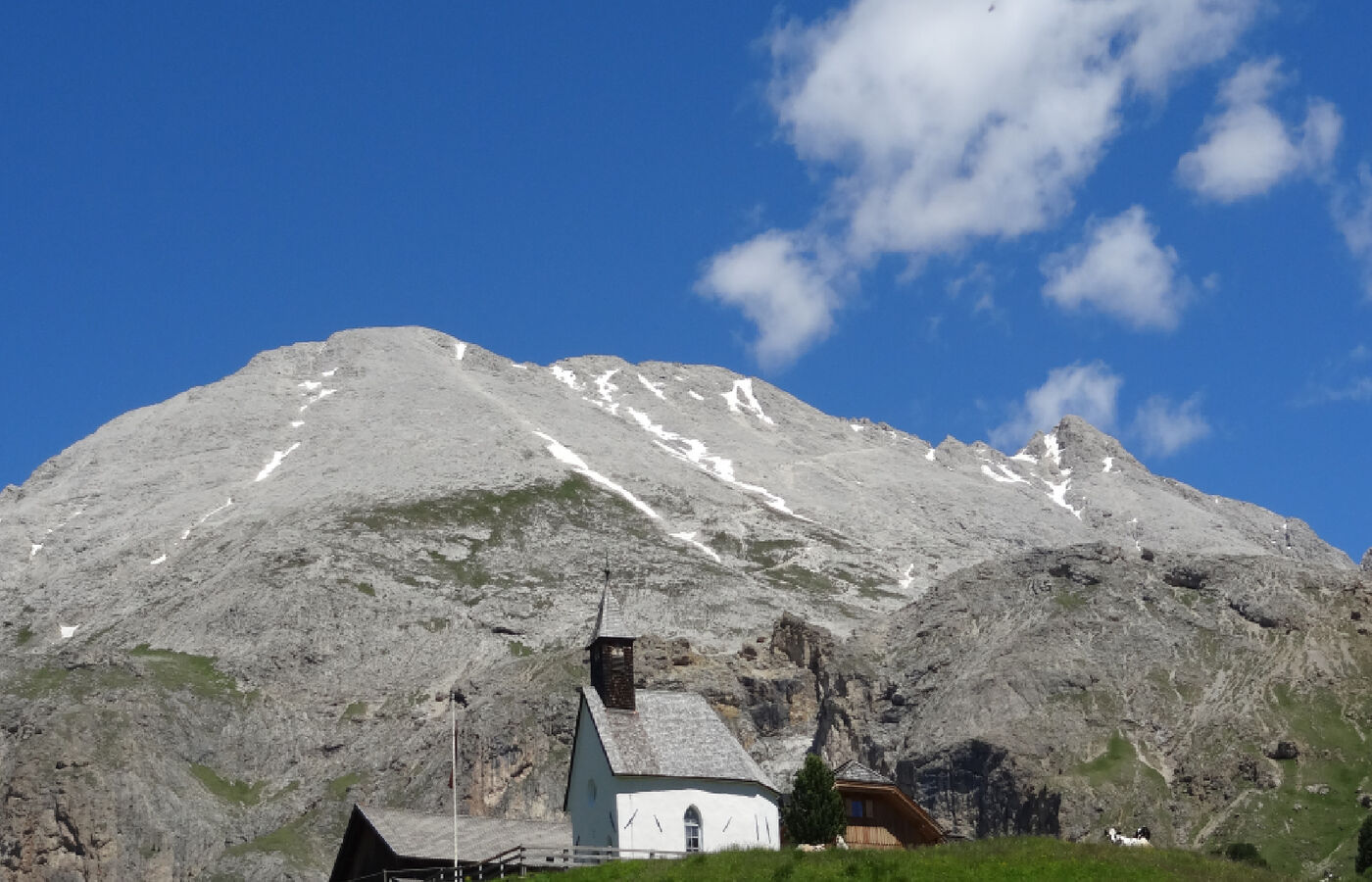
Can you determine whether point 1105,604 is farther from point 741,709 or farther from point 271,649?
point 271,649

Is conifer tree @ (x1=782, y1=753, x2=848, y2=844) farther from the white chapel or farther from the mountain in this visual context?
the mountain

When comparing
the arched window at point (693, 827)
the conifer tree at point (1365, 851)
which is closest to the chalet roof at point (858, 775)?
the arched window at point (693, 827)

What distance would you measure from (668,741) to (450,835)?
10.5 metres

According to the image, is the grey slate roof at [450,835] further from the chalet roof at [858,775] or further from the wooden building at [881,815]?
the chalet roof at [858,775]

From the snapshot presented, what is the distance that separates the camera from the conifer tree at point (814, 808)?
71500 millimetres

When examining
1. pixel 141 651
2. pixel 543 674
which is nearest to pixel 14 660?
pixel 141 651

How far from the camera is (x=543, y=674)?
15875 centimetres

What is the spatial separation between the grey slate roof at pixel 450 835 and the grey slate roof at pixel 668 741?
4931 mm

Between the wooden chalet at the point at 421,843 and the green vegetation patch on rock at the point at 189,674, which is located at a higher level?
the green vegetation patch on rock at the point at 189,674

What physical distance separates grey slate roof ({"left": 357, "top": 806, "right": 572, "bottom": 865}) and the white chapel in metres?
2.78

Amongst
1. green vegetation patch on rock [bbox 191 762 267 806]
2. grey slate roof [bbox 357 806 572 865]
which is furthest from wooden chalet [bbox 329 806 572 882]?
green vegetation patch on rock [bbox 191 762 267 806]

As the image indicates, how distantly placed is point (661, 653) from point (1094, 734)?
48346 mm

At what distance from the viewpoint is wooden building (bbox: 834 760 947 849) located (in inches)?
2992

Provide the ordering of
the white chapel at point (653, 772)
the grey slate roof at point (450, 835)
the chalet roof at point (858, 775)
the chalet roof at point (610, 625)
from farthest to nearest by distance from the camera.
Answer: the chalet roof at point (858, 775) < the chalet roof at point (610, 625) < the white chapel at point (653, 772) < the grey slate roof at point (450, 835)
